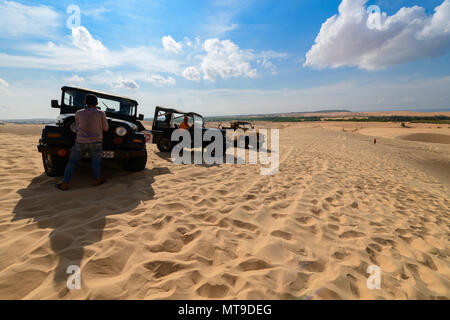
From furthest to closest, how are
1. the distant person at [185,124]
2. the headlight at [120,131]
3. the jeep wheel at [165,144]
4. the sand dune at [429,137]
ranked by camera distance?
the sand dune at [429,137] < the jeep wheel at [165,144] < the distant person at [185,124] < the headlight at [120,131]

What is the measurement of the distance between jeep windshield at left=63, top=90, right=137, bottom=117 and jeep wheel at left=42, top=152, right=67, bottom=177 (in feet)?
6.36

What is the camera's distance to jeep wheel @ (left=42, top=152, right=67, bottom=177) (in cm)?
416

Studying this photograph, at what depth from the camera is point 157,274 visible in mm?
1953

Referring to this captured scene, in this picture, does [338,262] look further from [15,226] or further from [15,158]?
[15,158]

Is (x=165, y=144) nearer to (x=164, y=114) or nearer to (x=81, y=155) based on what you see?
(x=164, y=114)

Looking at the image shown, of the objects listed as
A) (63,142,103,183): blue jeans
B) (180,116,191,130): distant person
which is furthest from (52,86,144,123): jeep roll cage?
(63,142,103,183): blue jeans

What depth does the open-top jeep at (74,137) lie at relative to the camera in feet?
12.9

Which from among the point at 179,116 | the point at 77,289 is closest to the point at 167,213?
the point at 77,289

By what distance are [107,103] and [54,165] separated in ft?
8.56

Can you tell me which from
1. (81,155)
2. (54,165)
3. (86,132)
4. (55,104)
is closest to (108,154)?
(81,155)

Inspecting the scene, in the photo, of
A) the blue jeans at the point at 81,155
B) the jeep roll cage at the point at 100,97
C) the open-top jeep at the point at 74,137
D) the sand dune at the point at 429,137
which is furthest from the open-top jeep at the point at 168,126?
the sand dune at the point at 429,137

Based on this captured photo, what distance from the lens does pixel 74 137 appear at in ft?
13.6

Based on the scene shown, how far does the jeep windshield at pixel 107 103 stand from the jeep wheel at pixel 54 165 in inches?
76.3

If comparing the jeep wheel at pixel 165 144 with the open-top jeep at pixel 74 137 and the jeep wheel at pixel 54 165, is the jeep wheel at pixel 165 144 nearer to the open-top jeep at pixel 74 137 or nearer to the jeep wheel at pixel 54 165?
the open-top jeep at pixel 74 137
